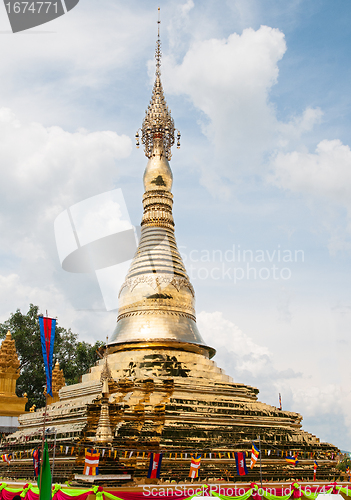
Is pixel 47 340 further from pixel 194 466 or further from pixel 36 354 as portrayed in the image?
pixel 36 354

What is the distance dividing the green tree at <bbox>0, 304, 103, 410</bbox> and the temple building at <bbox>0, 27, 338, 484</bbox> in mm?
15556

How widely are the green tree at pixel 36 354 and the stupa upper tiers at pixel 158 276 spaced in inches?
617

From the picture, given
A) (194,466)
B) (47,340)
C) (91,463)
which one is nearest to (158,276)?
(194,466)

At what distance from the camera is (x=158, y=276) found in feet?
82.7

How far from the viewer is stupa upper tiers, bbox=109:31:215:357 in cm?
2355

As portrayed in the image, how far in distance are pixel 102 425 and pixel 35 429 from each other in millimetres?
5980

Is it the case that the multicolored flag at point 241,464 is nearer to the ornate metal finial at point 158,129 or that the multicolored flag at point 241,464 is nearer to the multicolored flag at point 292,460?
the multicolored flag at point 292,460

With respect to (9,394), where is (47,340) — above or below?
above

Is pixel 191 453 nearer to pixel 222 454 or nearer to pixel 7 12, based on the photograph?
pixel 222 454

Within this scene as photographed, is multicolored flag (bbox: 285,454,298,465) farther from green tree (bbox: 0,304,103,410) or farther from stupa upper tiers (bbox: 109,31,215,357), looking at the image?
green tree (bbox: 0,304,103,410)

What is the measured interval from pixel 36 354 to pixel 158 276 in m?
18.1

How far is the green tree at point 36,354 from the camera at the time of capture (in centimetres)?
3803

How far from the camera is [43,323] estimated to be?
1134 centimetres

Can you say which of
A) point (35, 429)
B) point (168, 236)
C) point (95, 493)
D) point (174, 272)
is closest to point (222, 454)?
point (95, 493)
